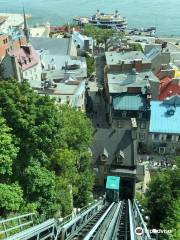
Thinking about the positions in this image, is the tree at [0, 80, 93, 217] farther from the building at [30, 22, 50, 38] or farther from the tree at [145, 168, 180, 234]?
the building at [30, 22, 50, 38]

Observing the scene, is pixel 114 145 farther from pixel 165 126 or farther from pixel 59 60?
pixel 59 60

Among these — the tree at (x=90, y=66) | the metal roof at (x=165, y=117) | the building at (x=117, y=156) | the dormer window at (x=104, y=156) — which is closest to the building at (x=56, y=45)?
the tree at (x=90, y=66)

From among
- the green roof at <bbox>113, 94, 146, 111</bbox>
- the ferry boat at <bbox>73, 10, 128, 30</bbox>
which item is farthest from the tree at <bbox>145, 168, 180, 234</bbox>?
the ferry boat at <bbox>73, 10, 128, 30</bbox>

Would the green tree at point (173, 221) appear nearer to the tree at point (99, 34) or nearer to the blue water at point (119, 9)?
the tree at point (99, 34)

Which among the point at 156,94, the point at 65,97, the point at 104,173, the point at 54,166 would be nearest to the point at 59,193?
the point at 54,166

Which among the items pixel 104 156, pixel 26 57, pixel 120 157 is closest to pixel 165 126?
pixel 120 157
